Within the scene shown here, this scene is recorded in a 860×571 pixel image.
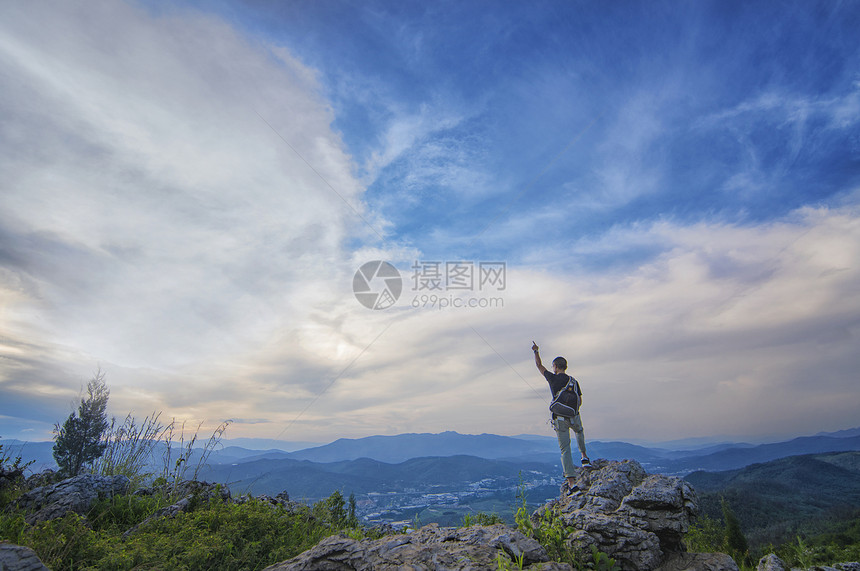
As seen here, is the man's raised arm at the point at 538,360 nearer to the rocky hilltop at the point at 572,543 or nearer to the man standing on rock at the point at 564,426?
the man standing on rock at the point at 564,426

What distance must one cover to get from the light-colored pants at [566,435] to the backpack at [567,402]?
8.4 inches

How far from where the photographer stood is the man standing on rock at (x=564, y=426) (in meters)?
10.1

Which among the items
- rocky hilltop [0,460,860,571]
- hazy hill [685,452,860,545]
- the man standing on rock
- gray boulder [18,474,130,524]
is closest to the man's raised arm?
the man standing on rock

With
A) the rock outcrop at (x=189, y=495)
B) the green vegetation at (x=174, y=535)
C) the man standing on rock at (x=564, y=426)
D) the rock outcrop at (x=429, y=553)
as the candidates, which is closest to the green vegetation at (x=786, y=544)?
the man standing on rock at (x=564, y=426)

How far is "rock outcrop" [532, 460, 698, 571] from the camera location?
20.7ft

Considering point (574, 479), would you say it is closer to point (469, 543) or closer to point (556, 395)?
point (556, 395)

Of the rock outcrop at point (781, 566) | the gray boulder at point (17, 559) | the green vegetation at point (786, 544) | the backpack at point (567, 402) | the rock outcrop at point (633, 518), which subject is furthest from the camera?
the backpack at point (567, 402)

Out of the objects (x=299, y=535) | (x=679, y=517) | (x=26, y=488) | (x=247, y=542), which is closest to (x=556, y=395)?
(x=679, y=517)

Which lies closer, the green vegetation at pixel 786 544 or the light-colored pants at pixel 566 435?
the green vegetation at pixel 786 544

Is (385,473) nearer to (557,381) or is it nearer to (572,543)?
(557,381)

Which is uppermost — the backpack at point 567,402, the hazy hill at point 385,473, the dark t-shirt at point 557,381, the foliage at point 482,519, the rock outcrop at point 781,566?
the dark t-shirt at point 557,381

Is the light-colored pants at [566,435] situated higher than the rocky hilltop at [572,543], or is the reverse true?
the light-colored pants at [566,435]

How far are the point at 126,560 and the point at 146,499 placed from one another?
4.42 metres

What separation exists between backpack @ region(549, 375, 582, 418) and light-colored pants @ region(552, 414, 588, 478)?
0.21 metres
